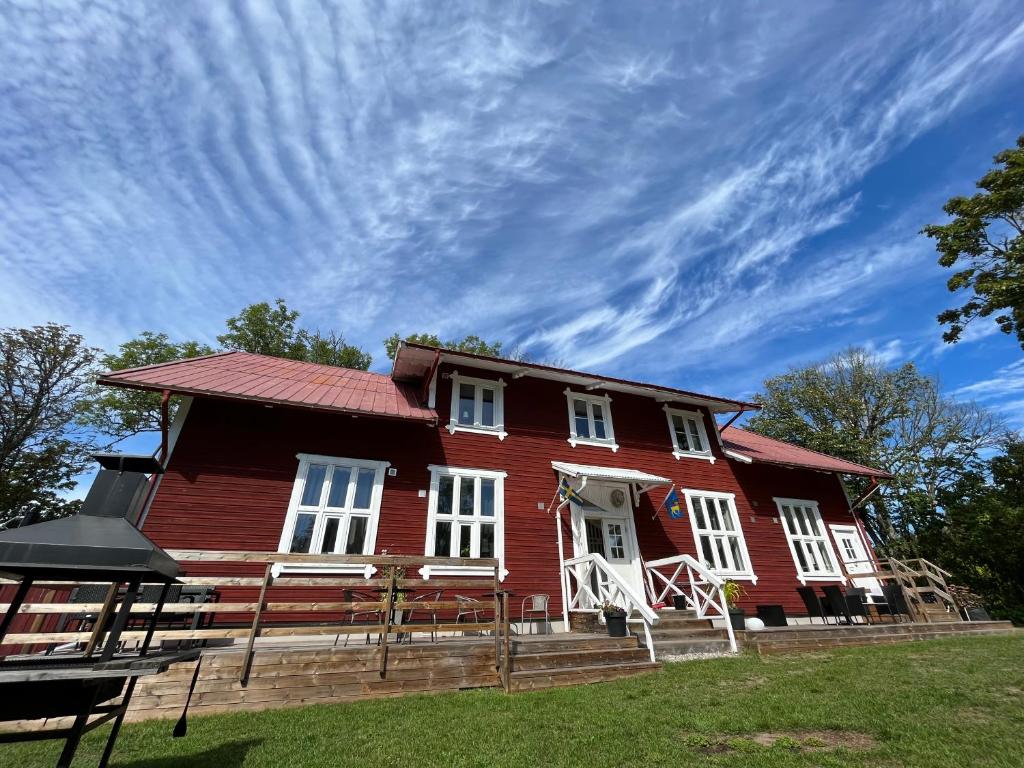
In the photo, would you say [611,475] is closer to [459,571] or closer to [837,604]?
[459,571]

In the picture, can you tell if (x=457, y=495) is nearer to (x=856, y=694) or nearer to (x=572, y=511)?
(x=572, y=511)

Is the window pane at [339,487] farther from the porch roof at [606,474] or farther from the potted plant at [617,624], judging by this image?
the potted plant at [617,624]

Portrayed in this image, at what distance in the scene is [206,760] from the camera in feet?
12.7

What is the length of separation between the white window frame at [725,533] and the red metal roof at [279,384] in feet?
27.0

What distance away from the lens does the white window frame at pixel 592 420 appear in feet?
43.3

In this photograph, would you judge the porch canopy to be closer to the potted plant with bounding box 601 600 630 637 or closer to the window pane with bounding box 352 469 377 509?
the potted plant with bounding box 601 600 630 637

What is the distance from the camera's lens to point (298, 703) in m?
5.52

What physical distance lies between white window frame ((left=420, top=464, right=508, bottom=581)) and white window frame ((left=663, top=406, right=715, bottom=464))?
6166 millimetres

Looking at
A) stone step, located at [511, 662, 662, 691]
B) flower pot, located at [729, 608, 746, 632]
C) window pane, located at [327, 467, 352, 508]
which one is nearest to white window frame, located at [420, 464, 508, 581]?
window pane, located at [327, 467, 352, 508]

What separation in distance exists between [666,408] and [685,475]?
2.29 m

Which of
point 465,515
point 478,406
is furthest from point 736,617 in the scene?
point 478,406

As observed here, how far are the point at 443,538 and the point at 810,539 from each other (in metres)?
12.4

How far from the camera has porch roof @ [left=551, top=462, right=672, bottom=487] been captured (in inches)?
453

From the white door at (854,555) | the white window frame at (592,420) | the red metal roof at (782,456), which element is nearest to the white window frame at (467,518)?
the white window frame at (592,420)
